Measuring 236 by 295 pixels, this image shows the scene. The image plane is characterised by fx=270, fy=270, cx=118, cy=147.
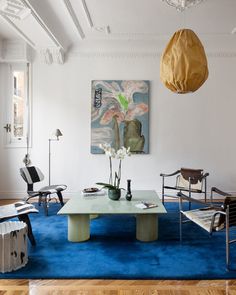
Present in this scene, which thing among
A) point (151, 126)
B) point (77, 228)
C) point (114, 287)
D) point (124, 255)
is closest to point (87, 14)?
point (151, 126)

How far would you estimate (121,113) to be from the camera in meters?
5.75

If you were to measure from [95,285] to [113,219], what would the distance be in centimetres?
197

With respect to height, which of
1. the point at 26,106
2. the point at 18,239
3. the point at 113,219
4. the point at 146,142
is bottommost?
the point at 113,219

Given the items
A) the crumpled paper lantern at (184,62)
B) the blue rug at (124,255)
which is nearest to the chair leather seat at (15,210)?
the blue rug at (124,255)

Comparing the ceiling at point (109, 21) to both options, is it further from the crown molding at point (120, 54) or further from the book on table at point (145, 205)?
the book on table at point (145, 205)

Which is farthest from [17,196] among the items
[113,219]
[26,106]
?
[113,219]

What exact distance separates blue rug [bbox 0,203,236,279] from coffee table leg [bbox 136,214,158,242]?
0.27 ft

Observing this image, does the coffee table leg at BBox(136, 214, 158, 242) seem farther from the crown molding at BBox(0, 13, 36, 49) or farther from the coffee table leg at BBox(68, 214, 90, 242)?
the crown molding at BBox(0, 13, 36, 49)

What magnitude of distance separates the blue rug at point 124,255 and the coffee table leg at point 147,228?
0.27ft

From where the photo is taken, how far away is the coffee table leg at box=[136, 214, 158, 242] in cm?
348

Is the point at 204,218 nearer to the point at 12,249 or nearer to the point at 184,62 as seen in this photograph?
the point at 184,62

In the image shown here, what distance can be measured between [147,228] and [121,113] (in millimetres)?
2893

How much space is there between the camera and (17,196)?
5.83 metres

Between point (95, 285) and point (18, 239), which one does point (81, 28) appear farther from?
point (95, 285)
